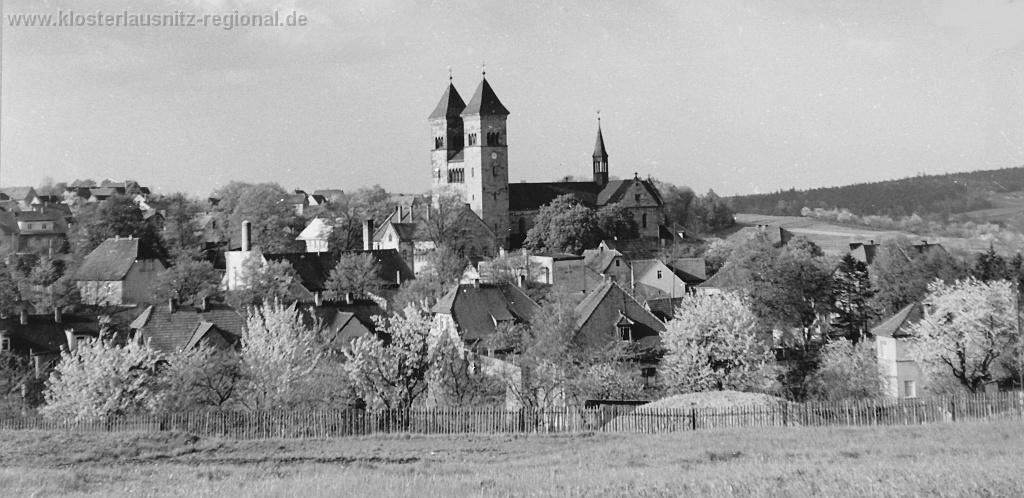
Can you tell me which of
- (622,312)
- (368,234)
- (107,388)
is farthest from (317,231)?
(107,388)

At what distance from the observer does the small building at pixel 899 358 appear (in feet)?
103

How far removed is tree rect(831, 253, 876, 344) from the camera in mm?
36750

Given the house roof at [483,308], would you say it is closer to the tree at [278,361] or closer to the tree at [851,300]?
the tree at [278,361]

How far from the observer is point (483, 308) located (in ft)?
121

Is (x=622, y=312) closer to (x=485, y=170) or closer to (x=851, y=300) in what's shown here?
(x=851, y=300)

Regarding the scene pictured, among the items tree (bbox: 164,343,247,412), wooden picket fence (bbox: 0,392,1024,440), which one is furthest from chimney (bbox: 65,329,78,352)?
wooden picket fence (bbox: 0,392,1024,440)

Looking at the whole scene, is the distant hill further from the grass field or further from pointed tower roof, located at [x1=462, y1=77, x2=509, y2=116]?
pointed tower roof, located at [x1=462, y1=77, x2=509, y2=116]

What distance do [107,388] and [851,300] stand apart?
23.3 m

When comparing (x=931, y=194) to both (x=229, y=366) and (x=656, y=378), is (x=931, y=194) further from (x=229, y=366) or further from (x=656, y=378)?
(x=229, y=366)

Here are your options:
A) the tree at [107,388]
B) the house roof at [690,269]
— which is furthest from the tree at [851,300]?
the tree at [107,388]

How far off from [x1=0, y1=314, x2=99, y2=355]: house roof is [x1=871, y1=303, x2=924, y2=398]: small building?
23.5 meters

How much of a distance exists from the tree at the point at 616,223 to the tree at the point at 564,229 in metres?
0.88

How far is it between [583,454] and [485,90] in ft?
195

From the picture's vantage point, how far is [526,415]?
2228 cm
